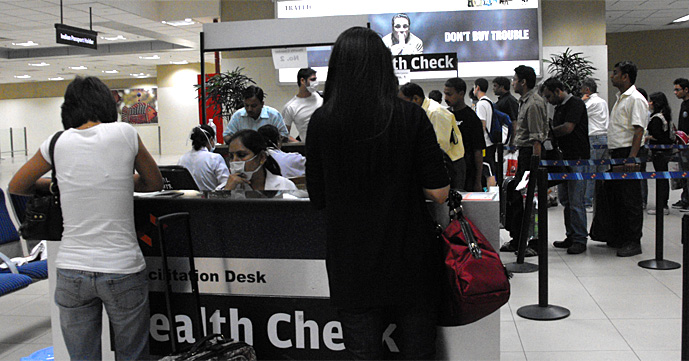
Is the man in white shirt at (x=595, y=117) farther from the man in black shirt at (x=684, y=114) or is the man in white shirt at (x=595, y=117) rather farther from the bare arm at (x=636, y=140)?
the bare arm at (x=636, y=140)

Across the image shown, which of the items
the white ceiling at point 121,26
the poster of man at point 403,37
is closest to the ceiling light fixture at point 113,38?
the white ceiling at point 121,26

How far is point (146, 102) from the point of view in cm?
2789

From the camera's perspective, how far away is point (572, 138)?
554 cm

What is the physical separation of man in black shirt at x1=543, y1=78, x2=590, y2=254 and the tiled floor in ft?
0.76

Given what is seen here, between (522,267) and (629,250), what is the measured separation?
1.10 metres

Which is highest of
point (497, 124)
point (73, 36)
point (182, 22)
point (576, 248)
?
point (182, 22)

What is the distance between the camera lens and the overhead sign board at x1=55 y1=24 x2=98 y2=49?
10.1 meters

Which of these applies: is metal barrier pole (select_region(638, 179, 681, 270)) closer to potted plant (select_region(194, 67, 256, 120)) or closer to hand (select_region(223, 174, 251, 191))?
hand (select_region(223, 174, 251, 191))

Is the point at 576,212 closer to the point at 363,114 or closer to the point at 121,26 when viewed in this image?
the point at 363,114

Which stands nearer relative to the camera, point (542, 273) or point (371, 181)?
point (371, 181)

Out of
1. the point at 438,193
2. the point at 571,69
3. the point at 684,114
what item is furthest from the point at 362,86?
the point at 571,69

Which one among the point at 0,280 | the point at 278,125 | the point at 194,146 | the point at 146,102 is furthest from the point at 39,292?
the point at 146,102

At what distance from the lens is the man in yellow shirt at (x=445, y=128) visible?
15.5 ft

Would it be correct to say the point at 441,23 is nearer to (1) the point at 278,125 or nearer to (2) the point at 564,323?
(1) the point at 278,125
